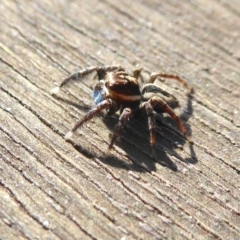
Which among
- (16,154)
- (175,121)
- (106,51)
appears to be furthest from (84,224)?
(106,51)

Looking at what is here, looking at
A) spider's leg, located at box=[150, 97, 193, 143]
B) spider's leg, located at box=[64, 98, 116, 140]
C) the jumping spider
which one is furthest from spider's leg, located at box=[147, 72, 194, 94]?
spider's leg, located at box=[64, 98, 116, 140]

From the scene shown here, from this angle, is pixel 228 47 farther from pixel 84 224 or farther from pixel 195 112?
pixel 84 224

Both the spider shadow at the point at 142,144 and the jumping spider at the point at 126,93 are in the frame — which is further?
the jumping spider at the point at 126,93

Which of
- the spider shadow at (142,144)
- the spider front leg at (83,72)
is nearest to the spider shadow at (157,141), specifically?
the spider shadow at (142,144)

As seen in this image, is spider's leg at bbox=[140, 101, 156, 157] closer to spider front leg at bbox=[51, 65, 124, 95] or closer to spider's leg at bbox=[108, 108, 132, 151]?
spider's leg at bbox=[108, 108, 132, 151]

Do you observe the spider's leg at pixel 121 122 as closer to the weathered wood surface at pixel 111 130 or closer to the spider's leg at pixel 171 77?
the weathered wood surface at pixel 111 130

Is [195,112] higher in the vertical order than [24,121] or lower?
higher

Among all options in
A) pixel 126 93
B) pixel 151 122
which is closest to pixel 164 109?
pixel 151 122

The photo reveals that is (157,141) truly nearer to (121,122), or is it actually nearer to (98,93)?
(121,122)
